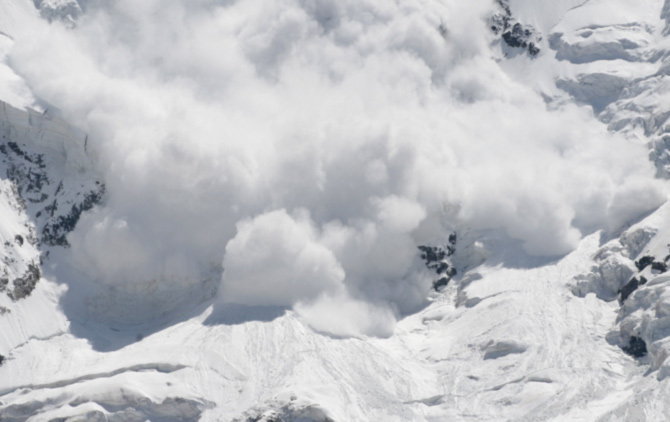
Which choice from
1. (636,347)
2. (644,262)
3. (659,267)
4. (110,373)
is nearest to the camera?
(636,347)

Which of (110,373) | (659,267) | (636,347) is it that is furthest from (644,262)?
(110,373)

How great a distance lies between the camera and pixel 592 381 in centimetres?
18450

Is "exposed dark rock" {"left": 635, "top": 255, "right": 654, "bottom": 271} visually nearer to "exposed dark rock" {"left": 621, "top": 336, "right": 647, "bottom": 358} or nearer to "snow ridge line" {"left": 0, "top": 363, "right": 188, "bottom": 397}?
"exposed dark rock" {"left": 621, "top": 336, "right": 647, "bottom": 358}

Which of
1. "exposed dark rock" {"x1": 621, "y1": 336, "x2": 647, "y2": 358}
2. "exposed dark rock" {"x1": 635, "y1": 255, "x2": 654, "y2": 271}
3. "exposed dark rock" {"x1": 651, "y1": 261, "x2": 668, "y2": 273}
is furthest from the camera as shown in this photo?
"exposed dark rock" {"x1": 635, "y1": 255, "x2": 654, "y2": 271}

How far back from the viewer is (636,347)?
188 meters

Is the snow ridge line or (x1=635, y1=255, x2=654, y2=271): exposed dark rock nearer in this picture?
the snow ridge line

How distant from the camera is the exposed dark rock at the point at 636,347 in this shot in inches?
7377

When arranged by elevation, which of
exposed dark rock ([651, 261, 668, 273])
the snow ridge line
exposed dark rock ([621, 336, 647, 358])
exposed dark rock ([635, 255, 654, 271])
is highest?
exposed dark rock ([635, 255, 654, 271])

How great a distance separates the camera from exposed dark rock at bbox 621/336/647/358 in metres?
187

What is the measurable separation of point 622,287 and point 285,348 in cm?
4045

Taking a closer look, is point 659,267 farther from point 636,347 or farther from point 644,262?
point 636,347

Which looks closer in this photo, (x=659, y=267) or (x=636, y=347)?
(x=636, y=347)

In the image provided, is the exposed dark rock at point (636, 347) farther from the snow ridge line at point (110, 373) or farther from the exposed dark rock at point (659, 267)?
the snow ridge line at point (110, 373)

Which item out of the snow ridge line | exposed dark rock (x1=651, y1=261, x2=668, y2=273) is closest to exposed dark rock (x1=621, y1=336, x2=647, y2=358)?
exposed dark rock (x1=651, y1=261, x2=668, y2=273)
